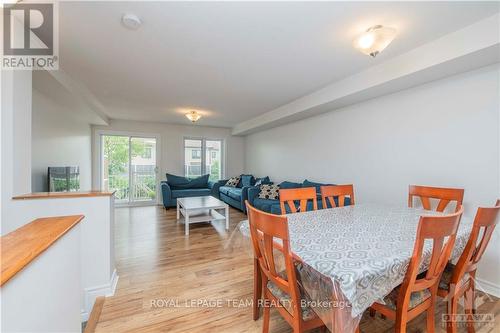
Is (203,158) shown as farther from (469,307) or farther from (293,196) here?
(469,307)

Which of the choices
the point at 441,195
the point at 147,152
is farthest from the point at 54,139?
the point at 441,195

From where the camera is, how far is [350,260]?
3.27 ft

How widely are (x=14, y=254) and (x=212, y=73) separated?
2480 millimetres

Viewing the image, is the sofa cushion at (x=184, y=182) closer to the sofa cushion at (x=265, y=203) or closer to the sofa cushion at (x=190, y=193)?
the sofa cushion at (x=190, y=193)

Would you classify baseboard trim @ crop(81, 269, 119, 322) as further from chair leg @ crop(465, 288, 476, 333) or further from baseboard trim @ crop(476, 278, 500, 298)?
baseboard trim @ crop(476, 278, 500, 298)

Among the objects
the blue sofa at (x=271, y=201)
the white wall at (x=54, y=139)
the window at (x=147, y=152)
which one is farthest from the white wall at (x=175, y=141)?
the blue sofa at (x=271, y=201)

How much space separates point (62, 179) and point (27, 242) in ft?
10.7

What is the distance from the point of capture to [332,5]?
4.98ft

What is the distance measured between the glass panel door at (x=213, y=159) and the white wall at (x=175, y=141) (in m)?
0.22

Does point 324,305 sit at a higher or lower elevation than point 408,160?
lower

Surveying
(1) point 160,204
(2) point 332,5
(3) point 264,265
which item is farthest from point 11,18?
(1) point 160,204

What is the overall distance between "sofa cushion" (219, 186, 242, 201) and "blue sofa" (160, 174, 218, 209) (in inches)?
12.7

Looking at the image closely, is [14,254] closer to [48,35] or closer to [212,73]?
[48,35]

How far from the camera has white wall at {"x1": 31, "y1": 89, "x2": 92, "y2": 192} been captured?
291 cm
